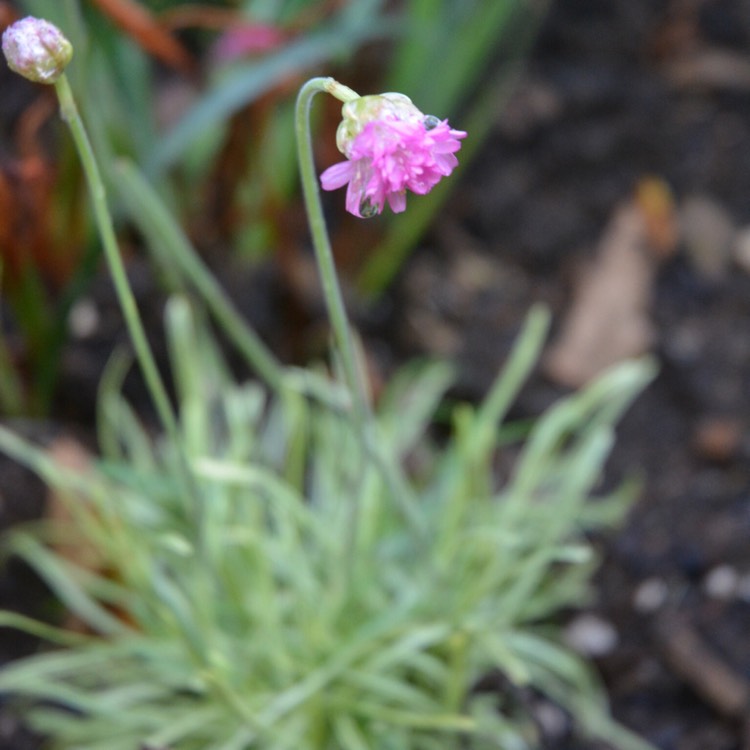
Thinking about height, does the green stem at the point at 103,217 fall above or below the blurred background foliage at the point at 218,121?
below

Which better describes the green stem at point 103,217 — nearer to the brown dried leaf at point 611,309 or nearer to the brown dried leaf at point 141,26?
the brown dried leaf at point 141,26

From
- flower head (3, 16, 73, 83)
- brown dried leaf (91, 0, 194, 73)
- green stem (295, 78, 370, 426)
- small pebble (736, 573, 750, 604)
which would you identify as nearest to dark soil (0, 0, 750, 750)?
small pebble (736, 573, 750, 604)

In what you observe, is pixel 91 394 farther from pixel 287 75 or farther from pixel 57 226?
pixel 287 75

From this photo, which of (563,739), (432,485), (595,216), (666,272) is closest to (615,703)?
(563,739)

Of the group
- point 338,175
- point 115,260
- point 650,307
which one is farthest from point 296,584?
point 650,307

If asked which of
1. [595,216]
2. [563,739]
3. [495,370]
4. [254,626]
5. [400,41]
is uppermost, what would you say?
[400,41]

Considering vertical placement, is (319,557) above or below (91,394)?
below

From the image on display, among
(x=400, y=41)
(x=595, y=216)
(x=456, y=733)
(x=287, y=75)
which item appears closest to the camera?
(x=456, y=733)

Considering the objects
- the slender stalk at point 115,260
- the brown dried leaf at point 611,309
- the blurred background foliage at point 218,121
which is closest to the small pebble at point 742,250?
the brown dried leaf at point 611,309
